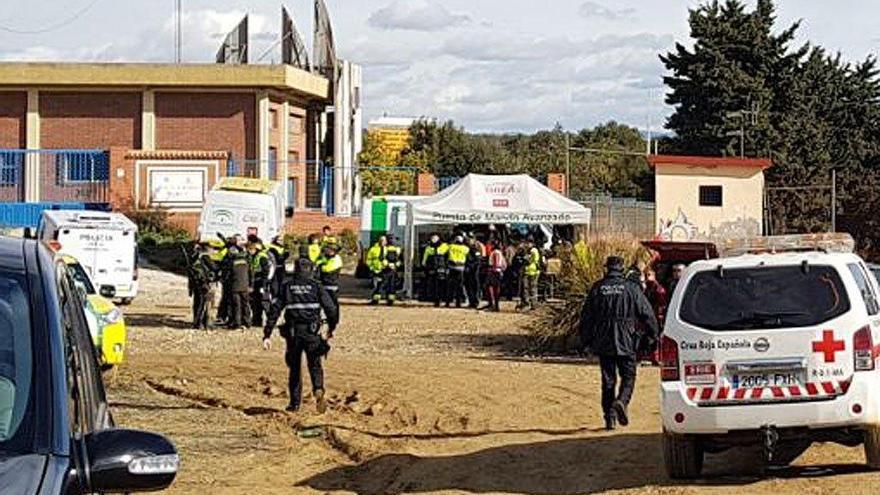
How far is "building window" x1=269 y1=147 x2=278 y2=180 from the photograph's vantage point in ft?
191

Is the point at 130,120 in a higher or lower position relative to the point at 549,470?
higher

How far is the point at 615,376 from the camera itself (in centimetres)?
1644

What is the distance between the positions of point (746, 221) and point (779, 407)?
33.5m

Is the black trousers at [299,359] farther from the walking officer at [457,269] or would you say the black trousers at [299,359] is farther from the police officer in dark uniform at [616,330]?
the walking officer at [457,269]

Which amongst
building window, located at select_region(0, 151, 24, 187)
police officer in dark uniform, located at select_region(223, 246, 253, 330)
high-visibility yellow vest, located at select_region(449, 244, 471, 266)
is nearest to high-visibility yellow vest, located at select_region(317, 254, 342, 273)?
police officer in dark uniform, located at select_region(223, 246, 253, 330)

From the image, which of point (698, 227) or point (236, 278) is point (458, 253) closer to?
point (236, 278)

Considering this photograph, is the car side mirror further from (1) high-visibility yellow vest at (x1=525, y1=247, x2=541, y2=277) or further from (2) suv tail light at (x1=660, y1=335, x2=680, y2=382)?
(1) high-visibility yellow vest at (x1=525, y1=247, x2=541, y2=277)

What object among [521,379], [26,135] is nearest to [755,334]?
[521,379]

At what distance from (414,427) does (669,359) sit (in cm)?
578

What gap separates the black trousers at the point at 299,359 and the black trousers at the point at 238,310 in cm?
1177

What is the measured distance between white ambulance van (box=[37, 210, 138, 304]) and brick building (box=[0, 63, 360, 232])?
57.7 ft

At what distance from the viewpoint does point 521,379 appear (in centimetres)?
2230

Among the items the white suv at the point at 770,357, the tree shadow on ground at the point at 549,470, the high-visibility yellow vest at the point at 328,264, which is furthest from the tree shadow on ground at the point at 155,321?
the white suv at the point at 770,357

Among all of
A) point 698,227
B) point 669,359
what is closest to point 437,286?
point 698,227
